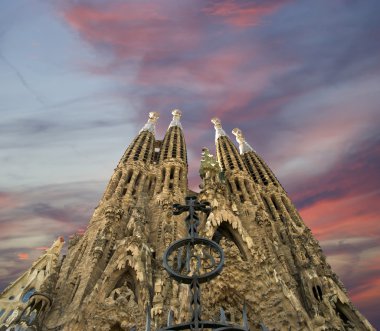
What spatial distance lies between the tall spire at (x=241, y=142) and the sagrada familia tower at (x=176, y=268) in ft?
38.4

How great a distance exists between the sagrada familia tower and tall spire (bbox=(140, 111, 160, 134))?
26.5ft

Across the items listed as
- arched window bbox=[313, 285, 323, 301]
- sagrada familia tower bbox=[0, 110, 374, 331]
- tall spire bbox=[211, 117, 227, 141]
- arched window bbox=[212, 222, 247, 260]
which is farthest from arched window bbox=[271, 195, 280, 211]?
tall spire bbox=[211, 117, 227, 141]

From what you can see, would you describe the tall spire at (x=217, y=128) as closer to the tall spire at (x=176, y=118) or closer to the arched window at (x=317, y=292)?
the tall spire at (x=176, y=118)

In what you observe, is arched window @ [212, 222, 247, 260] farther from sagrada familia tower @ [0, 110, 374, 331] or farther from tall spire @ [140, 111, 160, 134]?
tall spire @ [140, 111, 160, 134]

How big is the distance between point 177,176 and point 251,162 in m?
12.4

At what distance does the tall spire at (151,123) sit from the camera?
1389 inches

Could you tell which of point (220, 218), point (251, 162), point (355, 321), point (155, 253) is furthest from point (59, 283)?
point (251, 162)

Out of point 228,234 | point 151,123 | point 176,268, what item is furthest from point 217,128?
point 176,268

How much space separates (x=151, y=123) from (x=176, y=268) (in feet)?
101

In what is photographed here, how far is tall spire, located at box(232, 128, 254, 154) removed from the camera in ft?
127

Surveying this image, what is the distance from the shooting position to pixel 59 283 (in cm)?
1574

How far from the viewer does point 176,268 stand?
792 centimetres

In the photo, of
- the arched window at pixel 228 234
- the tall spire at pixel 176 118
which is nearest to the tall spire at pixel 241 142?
the tall spire at pixel 176 118

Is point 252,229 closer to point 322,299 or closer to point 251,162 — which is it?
A: point 322,299
